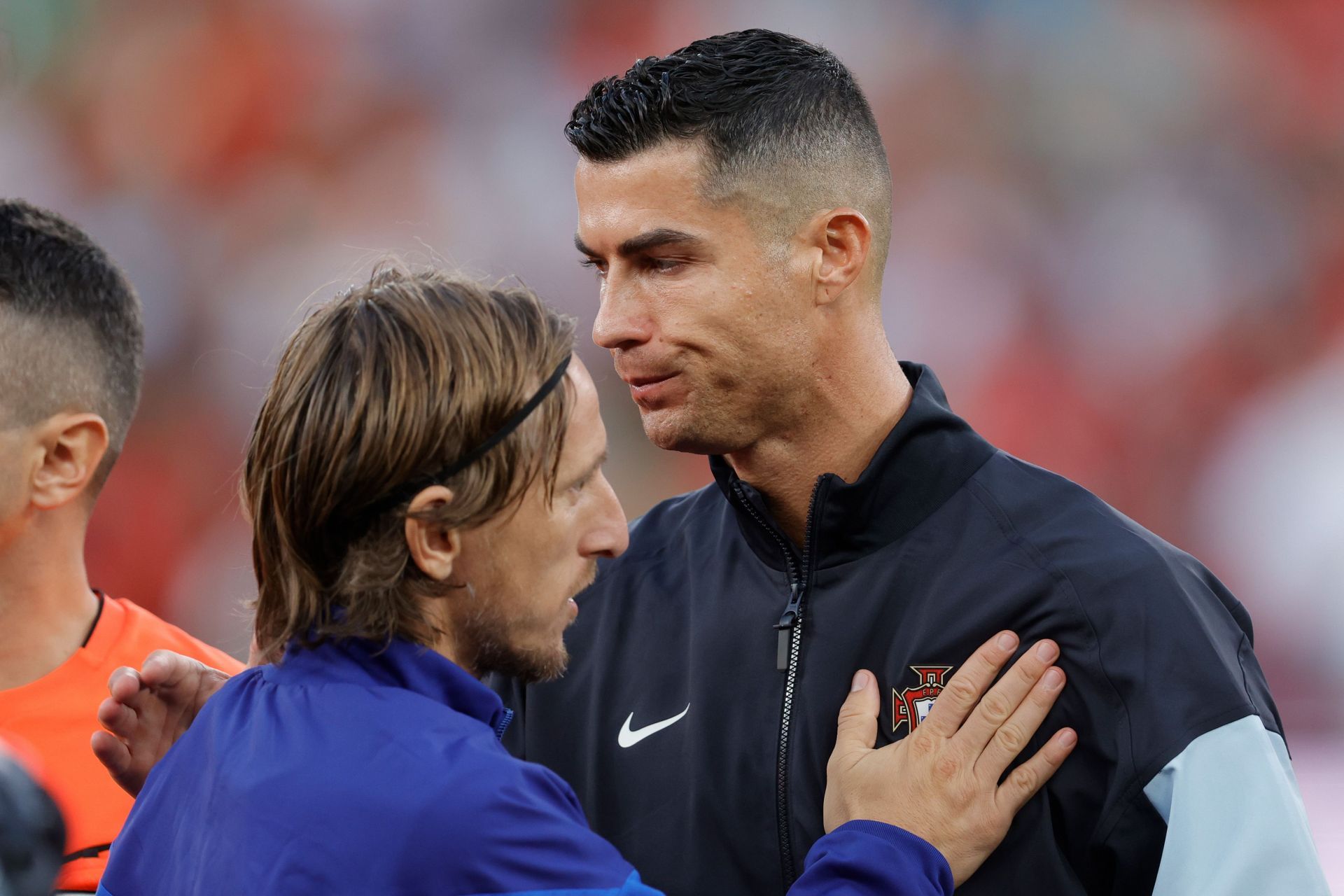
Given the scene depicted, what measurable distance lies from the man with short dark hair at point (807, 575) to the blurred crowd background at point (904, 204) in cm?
→ 334

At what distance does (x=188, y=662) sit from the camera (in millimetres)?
1801

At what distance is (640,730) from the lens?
1.98 meters

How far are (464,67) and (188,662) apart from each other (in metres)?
4.54

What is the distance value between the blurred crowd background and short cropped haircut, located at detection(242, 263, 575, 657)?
3.85m

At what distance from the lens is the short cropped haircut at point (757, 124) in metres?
2.06

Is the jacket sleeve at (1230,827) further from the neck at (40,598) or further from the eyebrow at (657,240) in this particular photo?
the neck at (40,598)

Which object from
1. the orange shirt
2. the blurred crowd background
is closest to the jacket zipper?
the orange shirt

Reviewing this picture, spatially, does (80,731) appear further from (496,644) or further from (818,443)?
(818,443)

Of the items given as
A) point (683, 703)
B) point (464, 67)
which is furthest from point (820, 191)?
point (464, 67)

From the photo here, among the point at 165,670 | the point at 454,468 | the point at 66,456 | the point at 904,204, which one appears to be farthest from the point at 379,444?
the point at 904,204

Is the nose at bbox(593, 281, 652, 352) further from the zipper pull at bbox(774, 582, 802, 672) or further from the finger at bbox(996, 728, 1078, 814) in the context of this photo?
the finger at bbox(996, 728, 1078, 814)

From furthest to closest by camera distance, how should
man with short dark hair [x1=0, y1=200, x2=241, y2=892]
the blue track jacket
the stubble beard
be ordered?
man with short dark hair [x1=0, y1=200, x2=241, y2=892] → the stubble beard → the blue track jacket

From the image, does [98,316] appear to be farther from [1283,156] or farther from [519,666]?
[1283,156]

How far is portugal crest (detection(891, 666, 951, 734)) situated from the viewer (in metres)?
1.74
